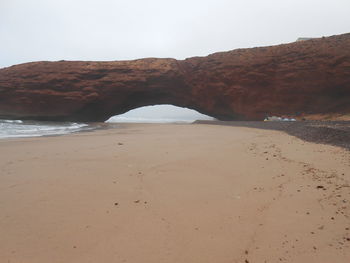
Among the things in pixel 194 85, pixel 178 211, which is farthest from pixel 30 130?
pixel 194 85

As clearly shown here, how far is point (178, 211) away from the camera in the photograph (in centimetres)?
175

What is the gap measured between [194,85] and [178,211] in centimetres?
1889

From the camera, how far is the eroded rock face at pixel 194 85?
15.3m

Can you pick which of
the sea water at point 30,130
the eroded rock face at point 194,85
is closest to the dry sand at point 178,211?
the sea water at point 30,130

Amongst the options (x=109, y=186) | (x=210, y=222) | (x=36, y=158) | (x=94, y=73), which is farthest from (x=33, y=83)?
(x=210, y=222)

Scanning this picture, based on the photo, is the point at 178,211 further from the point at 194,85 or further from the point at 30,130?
the point at 194,85

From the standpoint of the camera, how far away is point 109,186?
234cm

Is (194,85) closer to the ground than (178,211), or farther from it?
farther from it

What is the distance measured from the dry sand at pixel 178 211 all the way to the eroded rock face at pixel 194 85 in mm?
14650

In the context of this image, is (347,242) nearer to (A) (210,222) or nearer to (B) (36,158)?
(A) (210,222)

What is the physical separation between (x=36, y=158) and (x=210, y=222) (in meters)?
3.31

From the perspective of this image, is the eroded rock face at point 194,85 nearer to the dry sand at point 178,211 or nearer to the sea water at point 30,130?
the sea water at point 30,130

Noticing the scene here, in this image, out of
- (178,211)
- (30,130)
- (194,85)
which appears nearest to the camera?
(178,211)

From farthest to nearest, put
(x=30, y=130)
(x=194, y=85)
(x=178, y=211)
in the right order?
1. (x=194, y=85)
2. (x=30, y=130)
3. (x=178, y=211)
